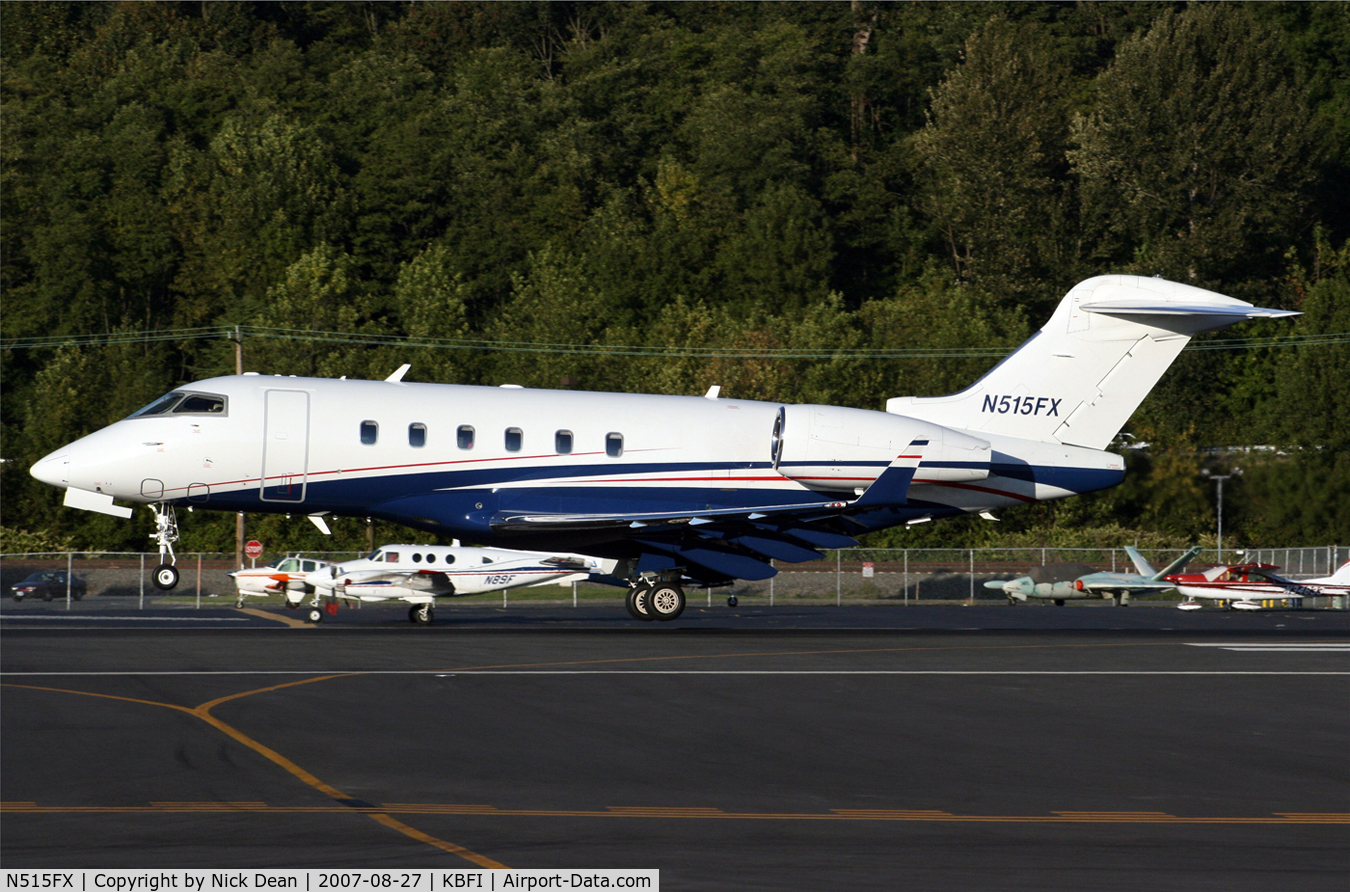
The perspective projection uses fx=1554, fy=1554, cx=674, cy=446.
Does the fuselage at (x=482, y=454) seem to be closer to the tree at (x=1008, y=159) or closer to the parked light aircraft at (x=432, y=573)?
the parked light aircraft at (x=432, y=573)

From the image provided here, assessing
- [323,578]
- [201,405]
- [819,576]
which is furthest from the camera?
[819,576]

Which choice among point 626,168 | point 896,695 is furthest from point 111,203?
point 896,695

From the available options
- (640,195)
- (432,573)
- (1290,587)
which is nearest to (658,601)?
(432,573)

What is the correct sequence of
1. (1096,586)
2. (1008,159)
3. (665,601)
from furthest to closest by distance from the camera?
(1008,159), (1096,586), (665,601)

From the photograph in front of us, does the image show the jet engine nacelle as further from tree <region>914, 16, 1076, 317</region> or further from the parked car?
tree <region>914, 16, 1076, 317</region>

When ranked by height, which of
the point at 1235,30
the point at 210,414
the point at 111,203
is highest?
the point at 1235,30

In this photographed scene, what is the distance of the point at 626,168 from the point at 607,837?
8783cm

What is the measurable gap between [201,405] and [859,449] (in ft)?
39.7

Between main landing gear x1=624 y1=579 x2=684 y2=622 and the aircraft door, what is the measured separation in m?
6.54

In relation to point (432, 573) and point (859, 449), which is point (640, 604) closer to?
point (859, 449)

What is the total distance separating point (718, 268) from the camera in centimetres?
8900

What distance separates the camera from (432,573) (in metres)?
36.5

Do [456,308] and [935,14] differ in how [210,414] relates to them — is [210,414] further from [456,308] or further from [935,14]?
[935,14]

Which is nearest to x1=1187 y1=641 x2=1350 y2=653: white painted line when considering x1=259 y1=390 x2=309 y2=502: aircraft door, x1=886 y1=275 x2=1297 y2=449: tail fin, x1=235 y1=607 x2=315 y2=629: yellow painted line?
x1=886 y1=275 x2=1297 y2=449: tail fin
